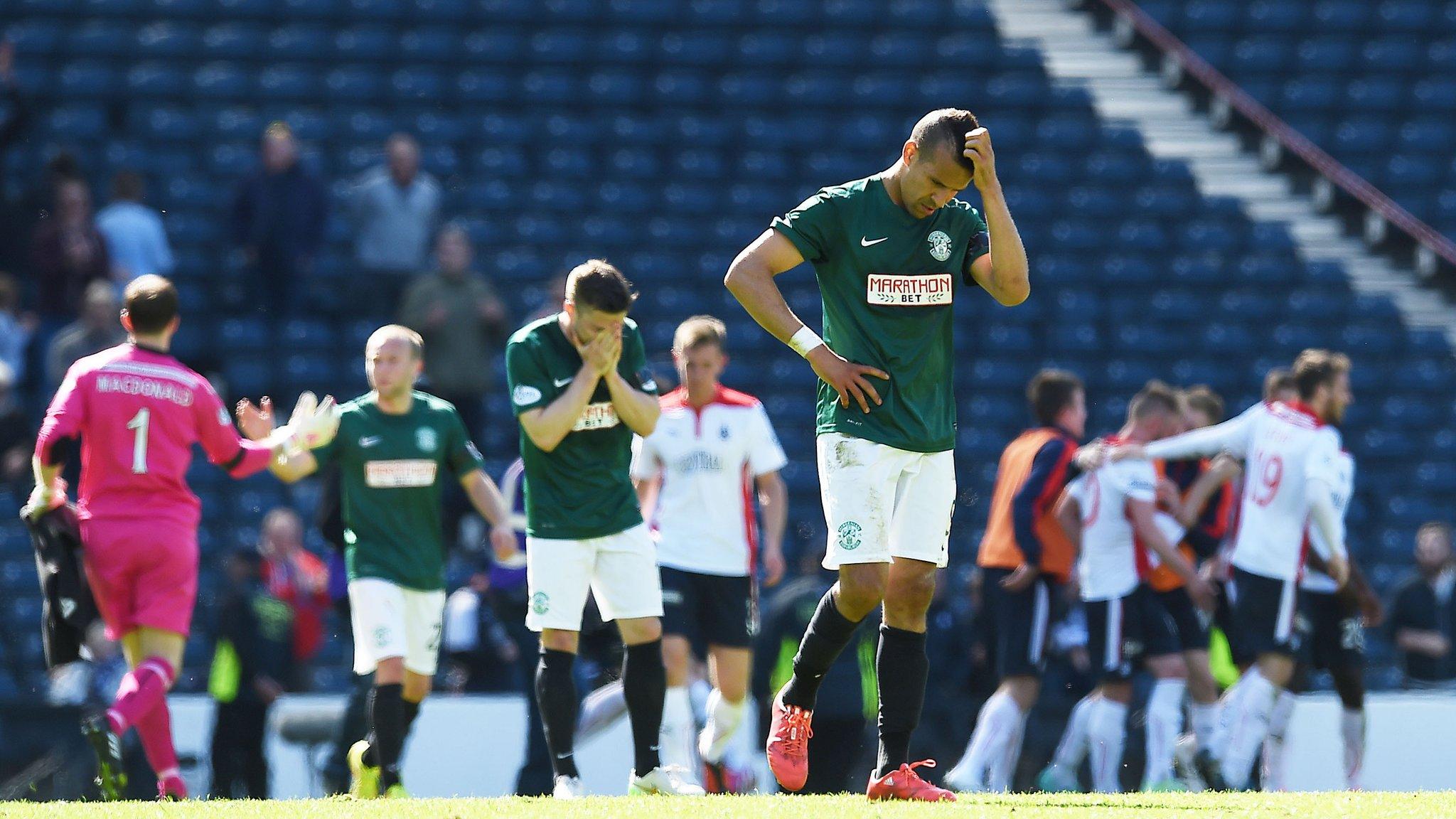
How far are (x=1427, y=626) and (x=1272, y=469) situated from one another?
3442 mm

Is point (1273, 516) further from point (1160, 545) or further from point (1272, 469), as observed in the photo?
point (1160, 545)

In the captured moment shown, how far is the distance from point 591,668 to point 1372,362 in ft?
24.9

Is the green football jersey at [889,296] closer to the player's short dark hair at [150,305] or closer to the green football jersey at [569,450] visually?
the green football jersey at [569,450]

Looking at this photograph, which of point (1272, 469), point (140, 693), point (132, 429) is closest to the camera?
point (140, 693)

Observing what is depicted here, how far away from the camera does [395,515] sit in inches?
327

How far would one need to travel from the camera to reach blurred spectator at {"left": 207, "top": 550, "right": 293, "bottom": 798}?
10.6m

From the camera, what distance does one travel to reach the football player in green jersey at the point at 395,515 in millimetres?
8094

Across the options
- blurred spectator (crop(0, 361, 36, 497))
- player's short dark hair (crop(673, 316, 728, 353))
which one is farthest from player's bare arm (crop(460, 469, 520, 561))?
blurred spectator (crop(0, 361, 36, 497))

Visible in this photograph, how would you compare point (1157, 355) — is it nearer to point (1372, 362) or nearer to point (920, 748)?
point (1372, 362)

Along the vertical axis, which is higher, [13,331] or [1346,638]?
[13,331]

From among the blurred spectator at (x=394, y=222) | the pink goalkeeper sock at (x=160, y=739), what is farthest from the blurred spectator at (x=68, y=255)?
the pink goalkeeper sock at (x=160, y=739)

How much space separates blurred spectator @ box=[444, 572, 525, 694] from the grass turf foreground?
4.28 m

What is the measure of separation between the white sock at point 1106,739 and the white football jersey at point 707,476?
2.24 meters

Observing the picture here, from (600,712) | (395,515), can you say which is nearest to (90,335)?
(600,712)
